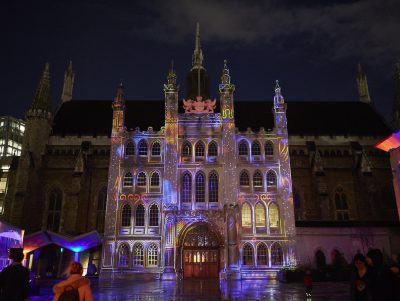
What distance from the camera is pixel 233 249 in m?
32.5

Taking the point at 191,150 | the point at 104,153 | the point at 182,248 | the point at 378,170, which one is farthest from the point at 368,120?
the point at 104,153

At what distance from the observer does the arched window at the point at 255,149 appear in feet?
120

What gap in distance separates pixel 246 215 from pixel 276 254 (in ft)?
13.9

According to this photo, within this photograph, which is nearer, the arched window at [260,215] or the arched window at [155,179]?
the arched window at [260,215]

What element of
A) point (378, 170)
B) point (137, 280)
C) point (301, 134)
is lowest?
point (137, 280)

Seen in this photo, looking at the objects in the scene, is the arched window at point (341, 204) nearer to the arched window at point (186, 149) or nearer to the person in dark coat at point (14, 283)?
the arched window at point (186, 149)

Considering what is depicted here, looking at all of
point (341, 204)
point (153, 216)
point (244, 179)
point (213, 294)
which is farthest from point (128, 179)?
point (341, 204)

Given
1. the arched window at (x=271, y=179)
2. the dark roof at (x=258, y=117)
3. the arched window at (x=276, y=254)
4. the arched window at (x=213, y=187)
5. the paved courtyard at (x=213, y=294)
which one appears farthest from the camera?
the dark roof at (x=258, y=117)

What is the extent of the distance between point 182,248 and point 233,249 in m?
4.56

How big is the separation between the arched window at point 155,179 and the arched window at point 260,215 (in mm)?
9456

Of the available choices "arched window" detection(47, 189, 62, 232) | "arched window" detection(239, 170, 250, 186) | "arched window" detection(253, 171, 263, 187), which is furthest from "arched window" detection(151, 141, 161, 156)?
"arched window" detection(47, 189, 62, 232)

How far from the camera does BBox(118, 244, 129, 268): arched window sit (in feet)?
110

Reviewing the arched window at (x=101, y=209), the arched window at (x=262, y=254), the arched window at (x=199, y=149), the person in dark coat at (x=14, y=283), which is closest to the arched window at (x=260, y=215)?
the arched window at (x=262, y=254)

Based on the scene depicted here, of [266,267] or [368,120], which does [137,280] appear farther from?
[368,120]
